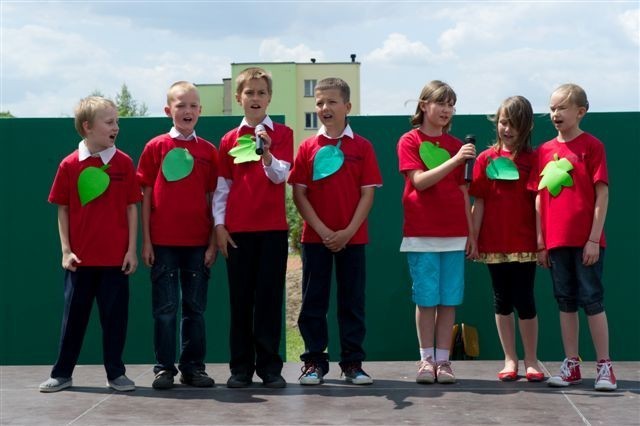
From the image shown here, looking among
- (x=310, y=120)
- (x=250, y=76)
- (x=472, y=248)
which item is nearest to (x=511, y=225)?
(x=472, y=248)

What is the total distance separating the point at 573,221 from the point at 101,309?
8.53 feet

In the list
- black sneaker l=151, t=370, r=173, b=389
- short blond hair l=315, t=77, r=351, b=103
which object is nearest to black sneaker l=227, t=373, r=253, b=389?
black sneaker l=151, t=370, r=173, b=389

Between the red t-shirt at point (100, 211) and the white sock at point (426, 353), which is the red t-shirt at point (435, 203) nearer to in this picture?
the white sock at point (426, 353)

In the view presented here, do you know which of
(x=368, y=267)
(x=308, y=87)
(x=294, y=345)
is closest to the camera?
(x=368, y=267)

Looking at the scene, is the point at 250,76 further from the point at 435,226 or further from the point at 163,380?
the point at 163,380

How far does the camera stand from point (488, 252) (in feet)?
17.4

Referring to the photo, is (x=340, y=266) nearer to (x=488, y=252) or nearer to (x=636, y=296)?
(x=488, y=252)

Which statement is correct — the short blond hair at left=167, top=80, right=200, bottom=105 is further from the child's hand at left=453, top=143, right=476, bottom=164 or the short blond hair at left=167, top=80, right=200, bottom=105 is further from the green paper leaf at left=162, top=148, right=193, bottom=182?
the child's hand at left=453, top=143, right=476, bottom=164

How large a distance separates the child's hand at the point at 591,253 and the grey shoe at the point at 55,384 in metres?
2.90

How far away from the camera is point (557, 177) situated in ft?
16.8

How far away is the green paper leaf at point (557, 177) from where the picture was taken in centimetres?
511

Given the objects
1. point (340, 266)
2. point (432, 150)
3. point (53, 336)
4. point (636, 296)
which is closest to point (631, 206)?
point (636, 296)

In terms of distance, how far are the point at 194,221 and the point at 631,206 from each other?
2979mm

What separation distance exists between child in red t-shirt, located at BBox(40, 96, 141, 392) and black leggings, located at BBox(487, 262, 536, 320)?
2.02 metres
